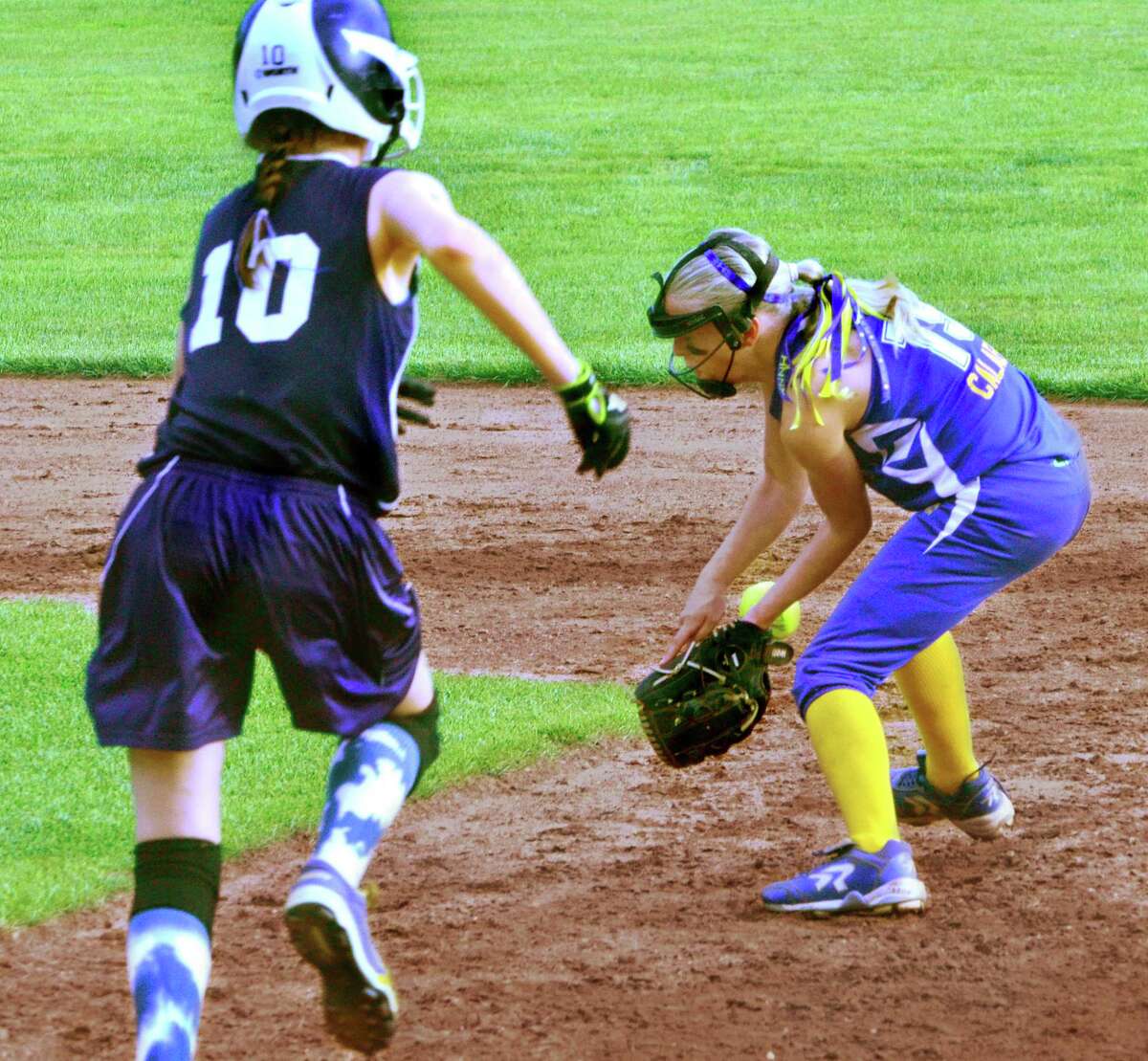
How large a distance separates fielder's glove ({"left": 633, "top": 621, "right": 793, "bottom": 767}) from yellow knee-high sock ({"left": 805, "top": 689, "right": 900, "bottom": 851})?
0.31m

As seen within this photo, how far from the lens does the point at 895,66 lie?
2527cm

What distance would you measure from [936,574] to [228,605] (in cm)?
188

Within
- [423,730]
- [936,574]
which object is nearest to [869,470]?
[936,574]

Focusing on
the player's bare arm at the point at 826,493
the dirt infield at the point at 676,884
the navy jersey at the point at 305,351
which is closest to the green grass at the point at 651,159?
the dirt infield at the point at 676,884

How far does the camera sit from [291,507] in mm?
2982

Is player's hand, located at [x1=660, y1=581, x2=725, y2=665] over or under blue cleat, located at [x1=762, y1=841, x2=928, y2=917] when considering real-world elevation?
over

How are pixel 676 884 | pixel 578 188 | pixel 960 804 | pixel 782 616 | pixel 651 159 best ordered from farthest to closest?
1. pixel 651 159
2. pixel 578 188
3. pixel 782 616
4. pixel 960 804
5. pixel 676 884

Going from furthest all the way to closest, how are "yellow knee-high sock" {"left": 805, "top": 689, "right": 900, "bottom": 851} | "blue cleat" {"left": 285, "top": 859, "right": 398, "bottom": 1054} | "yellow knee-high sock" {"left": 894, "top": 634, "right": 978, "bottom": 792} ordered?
"yellow knee-high sock" {"left": 894, "top": 634, "right": 978, "bottom": 792} → "yellow knee-high sock" {"left": 805, "top": 689, "right": 900, "bottom": 851} → "blue cleat" {"left": 285, "top": 859, "right": 398, "bottom": 1054}

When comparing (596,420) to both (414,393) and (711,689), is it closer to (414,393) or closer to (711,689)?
(414,393)

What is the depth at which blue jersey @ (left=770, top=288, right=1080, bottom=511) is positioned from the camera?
4.25 metres

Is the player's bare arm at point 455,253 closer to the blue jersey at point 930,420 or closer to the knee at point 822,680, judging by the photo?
the blue jersey at point 930,420

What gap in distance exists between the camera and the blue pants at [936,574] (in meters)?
4.24

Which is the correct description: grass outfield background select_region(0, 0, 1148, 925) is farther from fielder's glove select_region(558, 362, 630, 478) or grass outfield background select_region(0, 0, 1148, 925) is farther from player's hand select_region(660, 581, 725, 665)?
fielder's glove select_region(558, 362, 630, 478)

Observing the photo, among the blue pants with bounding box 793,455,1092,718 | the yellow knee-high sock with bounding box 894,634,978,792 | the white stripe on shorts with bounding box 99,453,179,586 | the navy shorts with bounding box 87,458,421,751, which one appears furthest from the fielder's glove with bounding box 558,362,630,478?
the yellow knee-high sock with bounding box 894,634,978,792
